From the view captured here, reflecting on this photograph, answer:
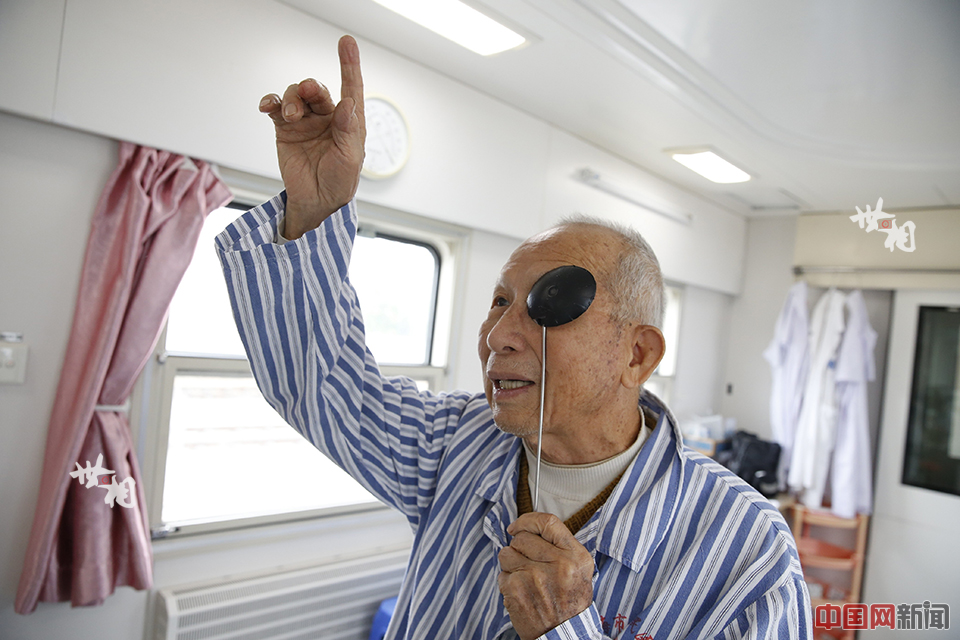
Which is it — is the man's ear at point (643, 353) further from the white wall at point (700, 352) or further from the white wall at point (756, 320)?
the white wall at point (756, 320)

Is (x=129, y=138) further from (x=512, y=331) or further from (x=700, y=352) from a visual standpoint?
(x=700, y=352)

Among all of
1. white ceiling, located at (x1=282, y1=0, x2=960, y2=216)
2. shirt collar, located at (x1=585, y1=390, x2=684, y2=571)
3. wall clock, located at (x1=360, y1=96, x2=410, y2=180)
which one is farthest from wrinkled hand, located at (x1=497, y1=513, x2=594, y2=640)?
wall clock, located at (x1=360, y1=96, x2=410, y2=180)

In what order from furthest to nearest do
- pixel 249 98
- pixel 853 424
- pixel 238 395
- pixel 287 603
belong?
pixel 853 424
pixel 238 395
pixel 287 603
pixel 249 98

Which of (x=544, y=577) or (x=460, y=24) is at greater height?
(x=460, y=24)

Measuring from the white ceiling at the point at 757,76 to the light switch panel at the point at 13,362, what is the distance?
52.9 inches

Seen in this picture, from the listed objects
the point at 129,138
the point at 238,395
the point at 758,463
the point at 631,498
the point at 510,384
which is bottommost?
the point at 758,463

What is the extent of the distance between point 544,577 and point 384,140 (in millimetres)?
1861

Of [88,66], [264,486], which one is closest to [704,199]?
[264,486]

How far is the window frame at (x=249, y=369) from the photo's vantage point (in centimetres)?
186

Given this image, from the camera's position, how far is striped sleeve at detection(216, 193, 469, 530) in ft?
2.63

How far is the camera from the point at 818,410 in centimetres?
326

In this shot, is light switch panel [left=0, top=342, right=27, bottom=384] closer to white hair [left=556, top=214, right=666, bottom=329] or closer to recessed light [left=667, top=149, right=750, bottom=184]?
white hair [left=556, top=214, right=666, bottom=329]

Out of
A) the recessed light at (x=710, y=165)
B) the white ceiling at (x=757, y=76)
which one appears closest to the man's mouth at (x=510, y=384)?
the white ceiling at (x=757, y=76)

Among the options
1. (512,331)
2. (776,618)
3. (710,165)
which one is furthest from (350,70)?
(710,165)
